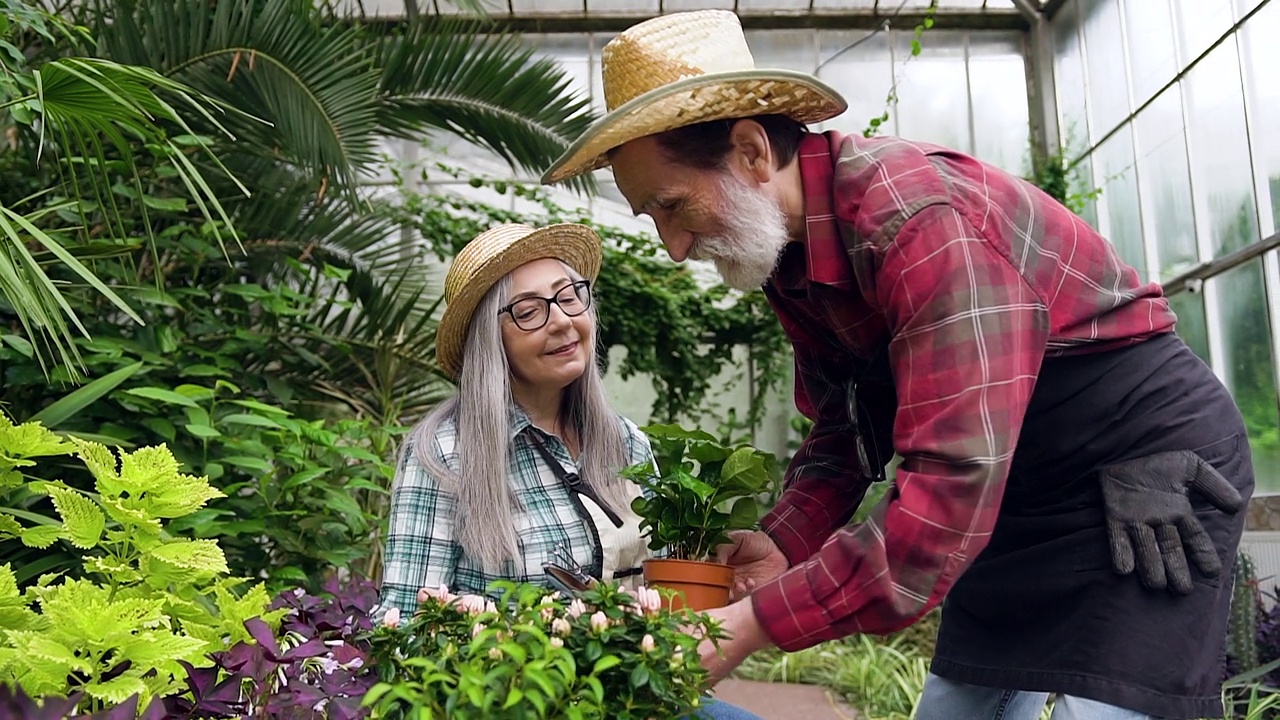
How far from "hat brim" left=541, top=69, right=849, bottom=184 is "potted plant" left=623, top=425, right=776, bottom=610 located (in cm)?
48

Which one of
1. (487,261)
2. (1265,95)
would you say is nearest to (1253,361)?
(1265,95)

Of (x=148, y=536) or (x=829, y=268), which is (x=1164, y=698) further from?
(x=148, y=536)

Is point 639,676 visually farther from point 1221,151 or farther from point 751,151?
point 1221,151

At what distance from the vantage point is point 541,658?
3.47 ft

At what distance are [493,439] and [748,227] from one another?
78 centimetres

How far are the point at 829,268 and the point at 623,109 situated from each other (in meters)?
0.40

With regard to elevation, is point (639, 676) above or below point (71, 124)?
below

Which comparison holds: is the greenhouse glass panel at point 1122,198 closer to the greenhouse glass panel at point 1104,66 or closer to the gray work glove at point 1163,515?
the greenhouse glass panel at point 1104,66

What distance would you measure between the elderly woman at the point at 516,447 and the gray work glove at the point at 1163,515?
76cm

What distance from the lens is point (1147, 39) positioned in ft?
21.8

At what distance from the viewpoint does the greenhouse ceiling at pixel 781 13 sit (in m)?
8.30

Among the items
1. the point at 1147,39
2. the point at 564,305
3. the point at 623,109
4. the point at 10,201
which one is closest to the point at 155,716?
the point at 623,109

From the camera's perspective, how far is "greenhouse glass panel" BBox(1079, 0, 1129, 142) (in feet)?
23.3

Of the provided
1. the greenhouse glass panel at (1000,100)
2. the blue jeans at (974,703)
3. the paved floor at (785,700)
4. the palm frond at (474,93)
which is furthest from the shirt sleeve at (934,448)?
the greenhouse glass panel at (1000,100)
